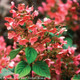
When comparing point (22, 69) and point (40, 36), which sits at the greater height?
point (40, 36)

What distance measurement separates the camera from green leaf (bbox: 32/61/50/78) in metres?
1.18

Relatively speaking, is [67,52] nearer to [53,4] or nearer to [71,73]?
[71,73]

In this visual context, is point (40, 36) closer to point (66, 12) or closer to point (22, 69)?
point (22, 69)

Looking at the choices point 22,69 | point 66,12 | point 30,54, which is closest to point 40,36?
point 30,54

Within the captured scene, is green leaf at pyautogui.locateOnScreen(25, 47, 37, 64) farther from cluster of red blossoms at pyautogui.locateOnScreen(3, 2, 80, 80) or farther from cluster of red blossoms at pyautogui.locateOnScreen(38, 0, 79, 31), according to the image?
cluster of red blossoms at pyautogui.locateOnScreen(38, 0, 79, 31)

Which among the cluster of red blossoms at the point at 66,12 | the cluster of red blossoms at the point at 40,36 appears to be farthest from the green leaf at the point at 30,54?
the cluster of red blossoms at the point at 66,12

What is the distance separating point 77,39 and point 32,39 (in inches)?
58.2

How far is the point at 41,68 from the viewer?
1.21m

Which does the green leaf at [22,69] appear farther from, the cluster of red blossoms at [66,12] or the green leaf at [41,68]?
the cluster of red blossoms at [66,12]

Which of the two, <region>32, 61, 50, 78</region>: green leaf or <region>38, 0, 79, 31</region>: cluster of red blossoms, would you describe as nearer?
<region>32, 61, 50, 78</region>: green leaf

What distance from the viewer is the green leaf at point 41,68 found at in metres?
1.18

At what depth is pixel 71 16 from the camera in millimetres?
1875

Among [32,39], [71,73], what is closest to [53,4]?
[71,73]

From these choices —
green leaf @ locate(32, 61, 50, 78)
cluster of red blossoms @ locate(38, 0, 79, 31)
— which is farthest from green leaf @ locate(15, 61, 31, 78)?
cluster of red blossoms @ locate(38, 0, 79, 31)
